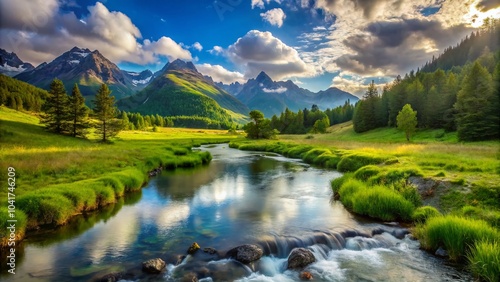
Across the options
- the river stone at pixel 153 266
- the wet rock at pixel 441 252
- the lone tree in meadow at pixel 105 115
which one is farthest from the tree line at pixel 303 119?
the river stone at pixel 153 266

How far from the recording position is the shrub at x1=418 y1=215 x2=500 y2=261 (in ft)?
42.7

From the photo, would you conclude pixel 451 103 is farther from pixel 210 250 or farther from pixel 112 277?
pixel 112 277

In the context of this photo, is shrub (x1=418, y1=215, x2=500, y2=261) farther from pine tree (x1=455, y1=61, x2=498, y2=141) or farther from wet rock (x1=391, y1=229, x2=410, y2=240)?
pine tree (x1=455, y1=61, x2=498, y2=141)

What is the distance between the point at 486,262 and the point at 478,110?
61.8 m

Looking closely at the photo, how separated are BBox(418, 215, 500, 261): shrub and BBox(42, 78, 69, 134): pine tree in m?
73.4

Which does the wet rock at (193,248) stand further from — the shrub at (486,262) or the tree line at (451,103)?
the tree line at (451,103)

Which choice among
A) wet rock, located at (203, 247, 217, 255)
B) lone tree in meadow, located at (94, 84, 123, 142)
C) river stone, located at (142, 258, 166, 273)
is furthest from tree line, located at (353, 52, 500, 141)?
lone tree in meadow, located at (94, 84, 123, 142)

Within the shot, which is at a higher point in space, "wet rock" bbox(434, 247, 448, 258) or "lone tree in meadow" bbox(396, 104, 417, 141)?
"lone tree in meadow" bbox(396, 104, 417, 141)

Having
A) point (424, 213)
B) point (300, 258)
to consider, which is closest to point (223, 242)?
point (300, 258)

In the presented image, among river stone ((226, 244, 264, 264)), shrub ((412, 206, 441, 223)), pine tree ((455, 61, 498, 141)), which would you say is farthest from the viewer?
pine tree ((455, 61, 498, 141))

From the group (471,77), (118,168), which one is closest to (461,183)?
(118,168)

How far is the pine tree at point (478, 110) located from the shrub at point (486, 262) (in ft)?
187

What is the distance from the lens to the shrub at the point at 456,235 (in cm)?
1300

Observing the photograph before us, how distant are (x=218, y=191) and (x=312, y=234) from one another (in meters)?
14.8
